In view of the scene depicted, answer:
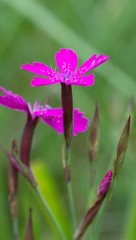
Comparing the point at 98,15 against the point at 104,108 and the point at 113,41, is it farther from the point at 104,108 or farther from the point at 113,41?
the point at 104,108

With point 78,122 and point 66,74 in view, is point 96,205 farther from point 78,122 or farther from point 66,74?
point 66,74

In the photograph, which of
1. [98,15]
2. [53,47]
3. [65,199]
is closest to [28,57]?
[53,47]

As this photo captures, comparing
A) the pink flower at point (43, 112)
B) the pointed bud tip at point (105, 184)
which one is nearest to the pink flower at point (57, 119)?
the pink flower at point (43, 112)

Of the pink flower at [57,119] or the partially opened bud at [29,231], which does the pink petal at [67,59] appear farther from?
the partially opened bud at [29,231]

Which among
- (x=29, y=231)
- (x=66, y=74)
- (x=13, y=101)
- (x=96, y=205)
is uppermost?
(x=66, y=74)

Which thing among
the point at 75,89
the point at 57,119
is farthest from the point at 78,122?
the point at 75,89

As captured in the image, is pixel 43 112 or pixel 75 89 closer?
pixel 43 112
